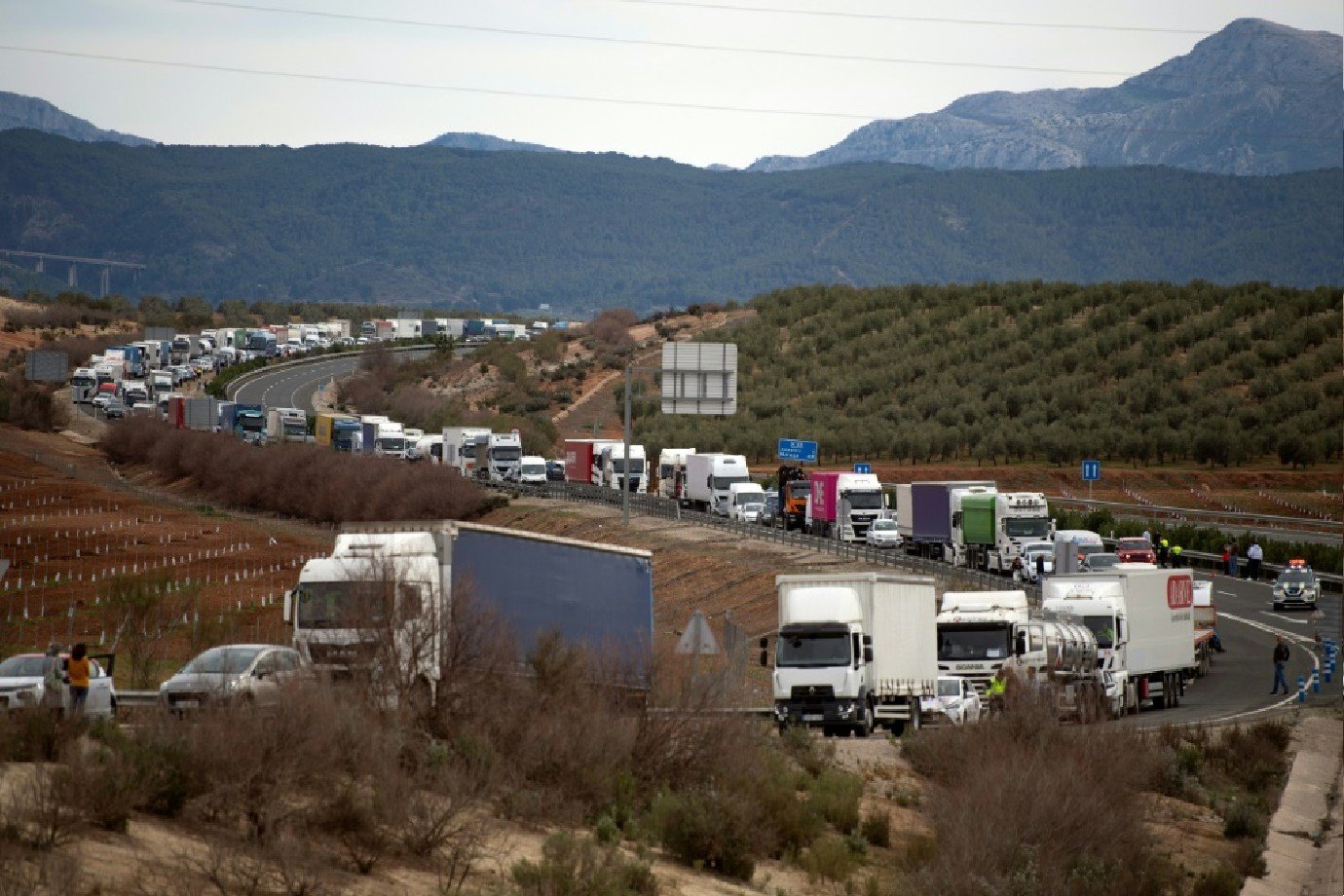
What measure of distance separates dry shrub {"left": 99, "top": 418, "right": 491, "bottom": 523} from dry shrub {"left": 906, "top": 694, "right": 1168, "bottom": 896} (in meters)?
46.4

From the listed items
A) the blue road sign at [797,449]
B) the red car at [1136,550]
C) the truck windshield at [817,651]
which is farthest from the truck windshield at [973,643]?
the blue road sign at [797,449]

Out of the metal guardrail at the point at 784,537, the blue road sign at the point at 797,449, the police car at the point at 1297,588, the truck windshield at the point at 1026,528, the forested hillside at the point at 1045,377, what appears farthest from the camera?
the forested hillside at the point at 1045,377

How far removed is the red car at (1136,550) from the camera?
6206 centimetres

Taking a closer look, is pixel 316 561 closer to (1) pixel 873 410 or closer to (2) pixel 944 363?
(1) pixel 873 410

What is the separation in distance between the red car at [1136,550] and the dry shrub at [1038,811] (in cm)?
3242

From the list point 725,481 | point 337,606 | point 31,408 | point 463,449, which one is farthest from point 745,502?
point 31,408

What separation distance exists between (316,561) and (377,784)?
7538mm

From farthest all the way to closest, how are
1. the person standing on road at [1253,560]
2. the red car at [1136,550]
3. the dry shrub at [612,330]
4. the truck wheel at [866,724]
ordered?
1. the dry shrub at [612,330]
2. the person standing on road at [1253,560]
3. the red car at [1136,550]
4. the truck wheel at [866,724]

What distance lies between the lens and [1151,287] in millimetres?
146375

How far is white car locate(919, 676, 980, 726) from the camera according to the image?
3538cm

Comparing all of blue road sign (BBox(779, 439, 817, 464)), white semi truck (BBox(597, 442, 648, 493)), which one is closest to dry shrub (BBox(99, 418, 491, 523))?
white semi truck (BBox(597, 442, 648, 493))

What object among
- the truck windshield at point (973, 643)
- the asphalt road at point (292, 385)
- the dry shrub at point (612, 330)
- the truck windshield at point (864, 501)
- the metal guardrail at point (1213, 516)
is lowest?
the truck windshield at point (973, 643)

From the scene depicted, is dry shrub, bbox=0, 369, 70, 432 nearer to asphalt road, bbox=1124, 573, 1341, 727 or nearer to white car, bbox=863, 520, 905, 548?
white car, bbox=863, 520, 905, 548

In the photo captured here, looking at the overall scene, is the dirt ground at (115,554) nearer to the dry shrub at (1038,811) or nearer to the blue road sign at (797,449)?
the dry shrub at (1038,811)
